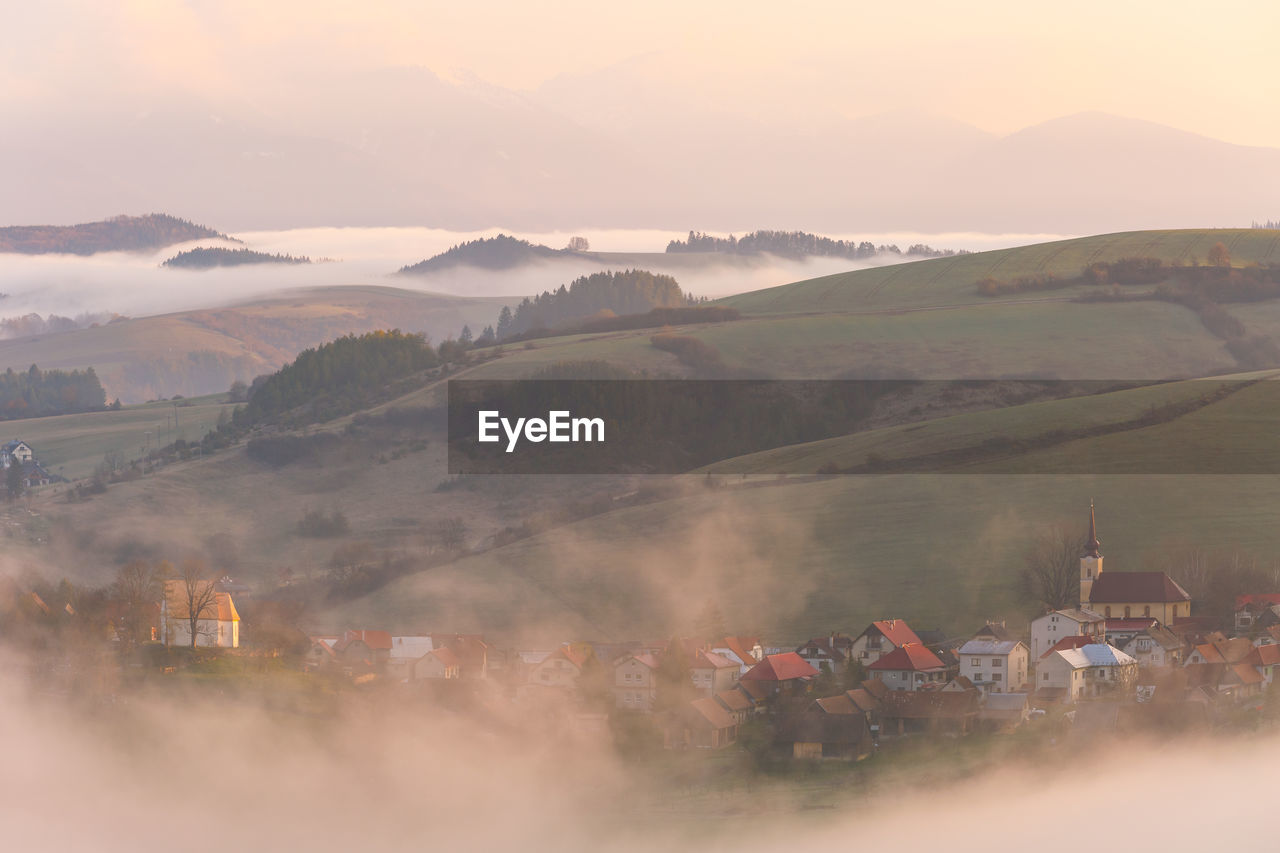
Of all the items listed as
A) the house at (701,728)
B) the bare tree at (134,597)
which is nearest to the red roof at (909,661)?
the house at (701,728)

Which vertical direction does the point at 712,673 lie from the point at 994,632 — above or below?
below

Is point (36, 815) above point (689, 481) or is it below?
below

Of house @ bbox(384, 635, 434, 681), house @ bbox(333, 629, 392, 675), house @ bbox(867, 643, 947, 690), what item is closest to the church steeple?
house @ bbox(867, 643, 947, 690)

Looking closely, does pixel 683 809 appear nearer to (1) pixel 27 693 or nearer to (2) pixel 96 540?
(1) pixel 27 693

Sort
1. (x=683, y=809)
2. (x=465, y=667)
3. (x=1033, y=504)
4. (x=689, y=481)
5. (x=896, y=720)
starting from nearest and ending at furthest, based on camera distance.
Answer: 1. (x=683, y=809)
2. (x=896, y=720)
3. (x=465, y=667)
4. (x=1033, y=504)
5. (x=689, y=481)

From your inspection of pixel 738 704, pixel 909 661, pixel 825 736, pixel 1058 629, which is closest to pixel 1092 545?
pixel 1058 629

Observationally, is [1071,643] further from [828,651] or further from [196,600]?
[196,600]

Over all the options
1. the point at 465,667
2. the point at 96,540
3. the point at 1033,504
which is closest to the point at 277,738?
the point at 465,667
